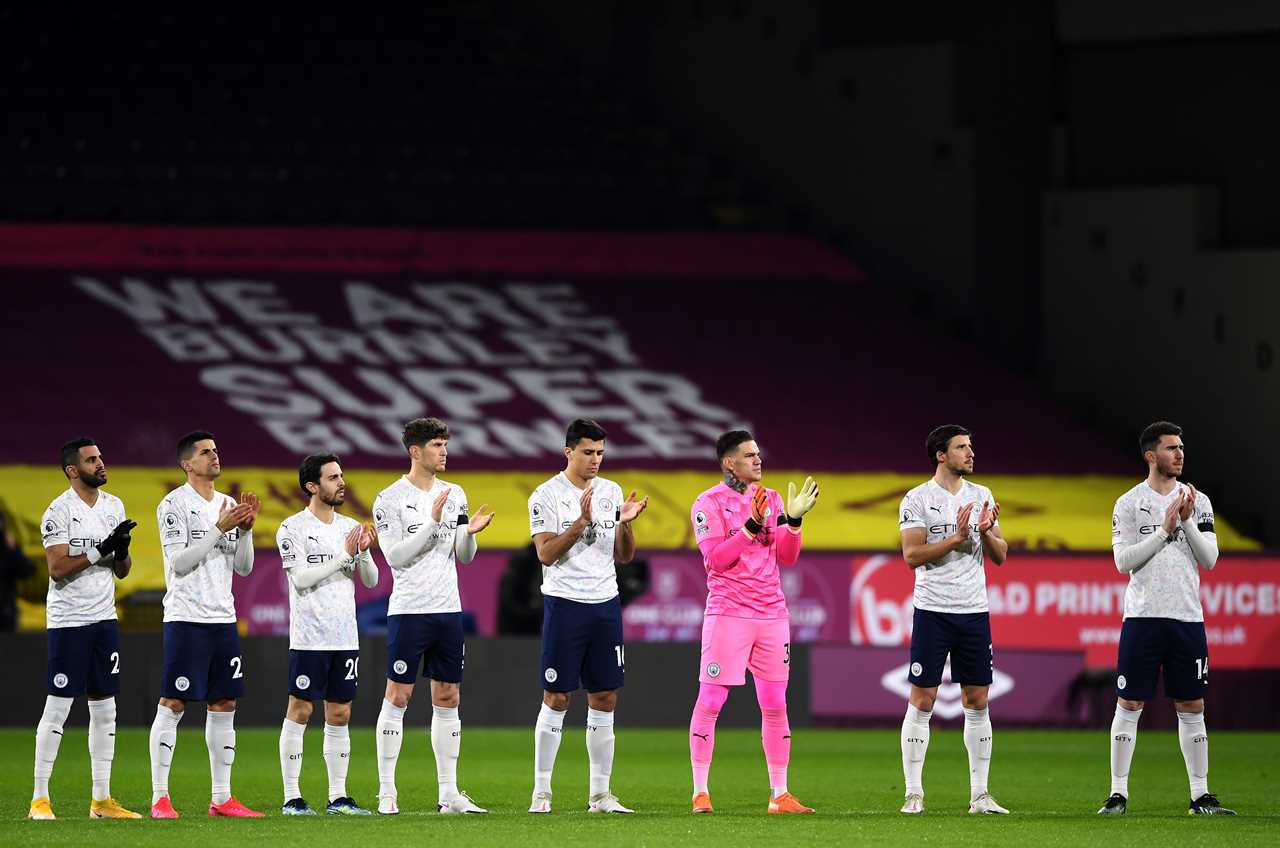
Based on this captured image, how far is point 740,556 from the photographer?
13336 mm

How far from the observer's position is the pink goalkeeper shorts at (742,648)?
43.9 feet

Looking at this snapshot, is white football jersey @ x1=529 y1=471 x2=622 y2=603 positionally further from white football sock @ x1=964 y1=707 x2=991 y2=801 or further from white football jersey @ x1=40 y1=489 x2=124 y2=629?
white football jersey @ x1=40 y1=489 x2=124 y2=629

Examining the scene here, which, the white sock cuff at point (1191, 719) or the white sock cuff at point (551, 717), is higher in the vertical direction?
the white sock cuff at point (1191, 719)

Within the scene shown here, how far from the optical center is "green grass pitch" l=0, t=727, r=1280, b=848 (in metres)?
11.9

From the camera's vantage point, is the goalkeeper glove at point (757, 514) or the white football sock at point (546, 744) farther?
the white football sock at point (546, 744)

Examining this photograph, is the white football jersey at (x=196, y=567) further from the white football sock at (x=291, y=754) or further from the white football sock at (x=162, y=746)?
the white football sock at (x=291, y=754)

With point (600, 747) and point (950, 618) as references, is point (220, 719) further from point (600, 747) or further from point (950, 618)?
point (950, 618)

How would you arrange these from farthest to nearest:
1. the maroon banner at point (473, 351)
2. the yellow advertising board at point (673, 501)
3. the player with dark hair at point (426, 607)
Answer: the maroon banner at point (473, 351) → the yellow advertising board at point (673, 501) → the player with dark hair at point (426, 607)

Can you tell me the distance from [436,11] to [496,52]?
174cm

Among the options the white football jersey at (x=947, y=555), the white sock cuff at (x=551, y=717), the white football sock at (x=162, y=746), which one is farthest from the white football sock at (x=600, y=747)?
the white football sock at (x=162, y=746)

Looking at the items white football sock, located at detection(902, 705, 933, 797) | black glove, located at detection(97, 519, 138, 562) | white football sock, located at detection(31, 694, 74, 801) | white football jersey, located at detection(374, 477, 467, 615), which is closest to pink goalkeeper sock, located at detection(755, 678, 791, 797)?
white football sock, located at detection(902, 705, 933, 797)

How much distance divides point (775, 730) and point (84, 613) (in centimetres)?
430

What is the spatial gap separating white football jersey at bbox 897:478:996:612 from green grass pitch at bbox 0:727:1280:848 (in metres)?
1.31

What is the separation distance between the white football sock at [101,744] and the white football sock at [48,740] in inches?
7.9
